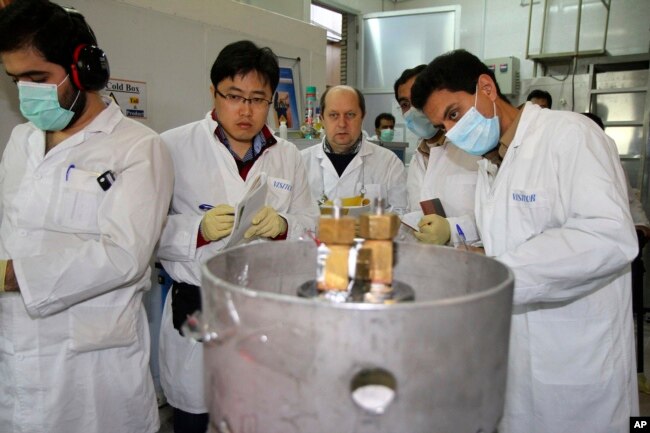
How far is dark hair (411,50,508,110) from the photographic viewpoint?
1.39 metres

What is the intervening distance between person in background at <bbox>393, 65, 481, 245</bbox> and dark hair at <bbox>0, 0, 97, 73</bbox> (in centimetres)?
107

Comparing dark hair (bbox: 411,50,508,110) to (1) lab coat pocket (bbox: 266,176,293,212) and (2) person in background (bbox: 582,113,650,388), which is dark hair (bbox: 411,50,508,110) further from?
(2) person in background (bbox: 582,113,650,388)

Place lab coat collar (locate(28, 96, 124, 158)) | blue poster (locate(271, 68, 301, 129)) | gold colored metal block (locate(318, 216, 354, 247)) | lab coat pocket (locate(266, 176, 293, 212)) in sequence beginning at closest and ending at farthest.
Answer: gold colored metal block (locate(318, 216, 354, 247)), lab coat collar (locate(28, 96, 124, 158)), lab coat pocket (locate(266, 176, 293, 212)), blue poster (locate(271, 68, 301, 129))

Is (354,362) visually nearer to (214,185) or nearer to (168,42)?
(214,185)

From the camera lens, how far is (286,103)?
2.83 metres

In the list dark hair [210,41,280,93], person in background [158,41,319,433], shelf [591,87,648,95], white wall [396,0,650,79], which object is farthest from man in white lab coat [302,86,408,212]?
white wall [396,0,650,79]

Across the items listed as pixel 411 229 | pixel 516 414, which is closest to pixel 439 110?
pixel 411 229

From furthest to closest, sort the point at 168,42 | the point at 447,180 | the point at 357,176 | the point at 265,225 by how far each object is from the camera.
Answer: the point at 357,176 → the point at 168,42 → the point at 447,180 → the point at 265,225

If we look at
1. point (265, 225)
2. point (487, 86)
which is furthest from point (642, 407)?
point (265, 225)

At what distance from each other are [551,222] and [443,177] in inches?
29.8

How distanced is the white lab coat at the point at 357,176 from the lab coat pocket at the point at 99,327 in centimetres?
134

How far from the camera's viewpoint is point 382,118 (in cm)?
519

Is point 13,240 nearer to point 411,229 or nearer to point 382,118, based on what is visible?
point 411,229

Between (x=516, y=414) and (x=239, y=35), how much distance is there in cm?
208
